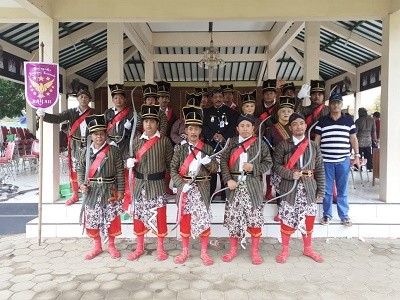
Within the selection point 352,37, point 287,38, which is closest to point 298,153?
point 287,38

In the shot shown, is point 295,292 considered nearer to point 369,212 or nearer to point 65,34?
point 369,212

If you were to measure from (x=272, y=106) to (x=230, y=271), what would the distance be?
7.05ft

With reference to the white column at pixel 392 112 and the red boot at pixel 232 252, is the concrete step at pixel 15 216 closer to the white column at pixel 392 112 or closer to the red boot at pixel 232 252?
the red boot at pixel 232 252

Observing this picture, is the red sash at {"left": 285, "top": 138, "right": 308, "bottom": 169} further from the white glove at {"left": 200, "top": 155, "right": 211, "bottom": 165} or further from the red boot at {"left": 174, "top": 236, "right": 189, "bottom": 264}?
the red boot at {"left": 174, "top": 236, "right": 189, "bottom": 264}

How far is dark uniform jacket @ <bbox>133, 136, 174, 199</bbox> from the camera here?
367 cm

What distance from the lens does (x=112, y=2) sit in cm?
474

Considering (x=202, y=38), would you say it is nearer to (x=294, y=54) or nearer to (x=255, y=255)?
(x=294, y=54)

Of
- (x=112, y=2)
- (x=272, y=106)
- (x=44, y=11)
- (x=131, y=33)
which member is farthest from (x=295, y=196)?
(x=131, y=33)

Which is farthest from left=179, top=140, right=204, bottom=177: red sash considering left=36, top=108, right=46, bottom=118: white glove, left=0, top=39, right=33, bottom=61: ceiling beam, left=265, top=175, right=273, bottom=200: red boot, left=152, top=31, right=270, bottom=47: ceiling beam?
left=0, top=39, right=33, bottom=61: ceiling beam

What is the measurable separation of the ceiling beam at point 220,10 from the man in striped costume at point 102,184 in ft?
6.02

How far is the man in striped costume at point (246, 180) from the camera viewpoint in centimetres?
358

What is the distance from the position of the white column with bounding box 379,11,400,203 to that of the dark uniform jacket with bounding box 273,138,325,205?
5.30 ft

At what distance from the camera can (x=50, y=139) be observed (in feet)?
15.7

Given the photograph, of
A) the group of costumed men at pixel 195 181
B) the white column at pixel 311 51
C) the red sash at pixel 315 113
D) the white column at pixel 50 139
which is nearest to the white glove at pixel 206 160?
the group of costumed men at pixel 195 181
